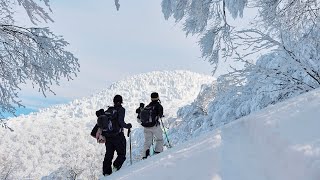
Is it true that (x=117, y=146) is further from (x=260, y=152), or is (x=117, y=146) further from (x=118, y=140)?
(x=260, y=152)

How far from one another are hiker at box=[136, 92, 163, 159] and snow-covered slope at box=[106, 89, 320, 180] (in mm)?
4828

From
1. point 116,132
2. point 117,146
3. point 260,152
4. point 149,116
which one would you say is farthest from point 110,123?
point 260,152

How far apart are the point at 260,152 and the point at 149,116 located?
546 cm

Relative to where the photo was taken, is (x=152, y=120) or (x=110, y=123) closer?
(x=110, y=123)

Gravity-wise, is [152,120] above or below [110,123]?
below

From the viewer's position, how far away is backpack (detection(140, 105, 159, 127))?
7852 millimetres

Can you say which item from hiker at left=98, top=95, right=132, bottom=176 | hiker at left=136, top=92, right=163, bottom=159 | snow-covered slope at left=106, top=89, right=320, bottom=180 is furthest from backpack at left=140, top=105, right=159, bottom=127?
snow-covered slope at left=106, top=89, right=320, bottom=180

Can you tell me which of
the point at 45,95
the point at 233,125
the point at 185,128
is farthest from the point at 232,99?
the point at 233,125

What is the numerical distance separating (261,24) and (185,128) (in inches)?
483

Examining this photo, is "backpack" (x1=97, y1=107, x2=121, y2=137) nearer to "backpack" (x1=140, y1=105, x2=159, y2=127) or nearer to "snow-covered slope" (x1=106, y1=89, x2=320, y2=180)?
"backpack" (x1=140, y1=105, x2=159, y2=127)

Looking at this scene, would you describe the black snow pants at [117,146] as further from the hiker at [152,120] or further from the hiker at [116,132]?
the hiker at [152,120]

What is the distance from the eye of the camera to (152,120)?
313 inches

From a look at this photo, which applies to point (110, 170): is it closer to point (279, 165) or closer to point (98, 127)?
point (98, 127)

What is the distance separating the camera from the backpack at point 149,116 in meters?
7.85
